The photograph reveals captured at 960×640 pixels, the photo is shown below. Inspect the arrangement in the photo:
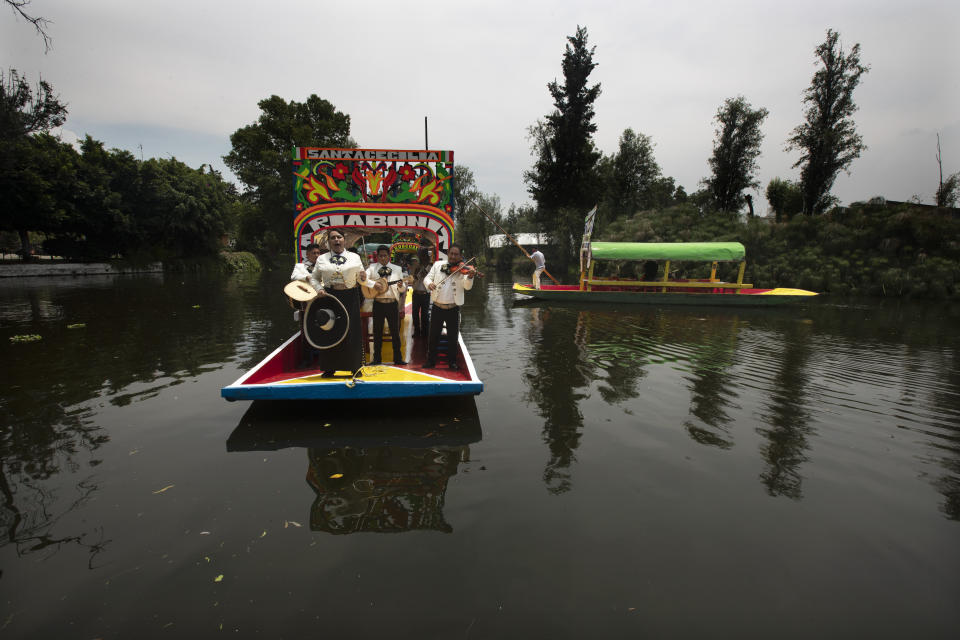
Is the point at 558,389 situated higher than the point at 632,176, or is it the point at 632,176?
the point at 632,176

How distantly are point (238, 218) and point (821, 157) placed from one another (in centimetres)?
5047

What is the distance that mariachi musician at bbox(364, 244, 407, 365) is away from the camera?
6219 millimetres

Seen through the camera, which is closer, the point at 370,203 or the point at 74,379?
the point at 74,379

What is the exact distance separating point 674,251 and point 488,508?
1796 centimetres

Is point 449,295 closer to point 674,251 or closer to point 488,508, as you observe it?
point 488,508

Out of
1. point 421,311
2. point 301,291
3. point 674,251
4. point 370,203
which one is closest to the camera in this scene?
point 301,291

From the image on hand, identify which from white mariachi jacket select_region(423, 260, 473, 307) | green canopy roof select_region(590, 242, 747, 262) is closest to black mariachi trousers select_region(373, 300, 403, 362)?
white mariachi jacket select_region(423, 260, 473, 307)

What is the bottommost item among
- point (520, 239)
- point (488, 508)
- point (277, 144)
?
point (488, 508)

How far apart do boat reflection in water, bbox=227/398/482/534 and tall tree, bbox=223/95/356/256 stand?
3439 centimetres

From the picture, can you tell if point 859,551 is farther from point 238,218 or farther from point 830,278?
point 238,218

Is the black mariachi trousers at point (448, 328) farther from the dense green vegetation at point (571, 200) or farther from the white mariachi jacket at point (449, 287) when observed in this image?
the dense green vegetation at point (571, 200)

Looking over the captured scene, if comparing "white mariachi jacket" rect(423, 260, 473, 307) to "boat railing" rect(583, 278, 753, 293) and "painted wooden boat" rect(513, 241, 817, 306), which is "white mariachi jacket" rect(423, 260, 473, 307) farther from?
"boat railing" rect(583, 278, 753, 293)

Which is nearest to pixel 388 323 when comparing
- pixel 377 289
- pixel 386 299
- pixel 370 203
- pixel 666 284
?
pixel 386 299

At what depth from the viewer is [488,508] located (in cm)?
364
